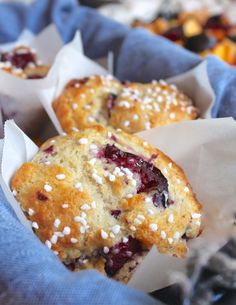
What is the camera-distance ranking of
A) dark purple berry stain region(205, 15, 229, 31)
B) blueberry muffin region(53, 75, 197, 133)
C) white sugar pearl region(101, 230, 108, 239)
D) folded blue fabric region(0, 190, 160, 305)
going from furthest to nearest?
dark purple berry stain region(205, 15, 229, 31) < blueberry muffin region(53, 75, 197, 133) < white sugar pearl region(101, 230, 108, 239) < folded blue fabric region(0, 190, 160, 305)

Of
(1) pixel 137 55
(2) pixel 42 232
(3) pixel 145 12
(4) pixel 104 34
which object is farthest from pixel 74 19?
(2) pixel 42 232

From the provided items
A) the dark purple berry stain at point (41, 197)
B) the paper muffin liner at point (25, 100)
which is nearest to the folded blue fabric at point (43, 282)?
the dark purple berry stain at point (41, 197)

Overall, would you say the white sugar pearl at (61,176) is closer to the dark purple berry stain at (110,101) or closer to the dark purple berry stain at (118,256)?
the dark purple berry stain at (118,256)

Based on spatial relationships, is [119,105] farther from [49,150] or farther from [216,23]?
[216,23]

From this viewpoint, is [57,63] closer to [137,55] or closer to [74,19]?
[137,55]

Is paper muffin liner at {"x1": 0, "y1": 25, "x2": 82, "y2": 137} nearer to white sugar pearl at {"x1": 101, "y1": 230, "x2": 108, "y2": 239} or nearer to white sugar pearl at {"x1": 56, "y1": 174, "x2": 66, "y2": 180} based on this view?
white sugar pearl at {"x1": 56, "y1": 174, "x2": 66, "y2": 180}

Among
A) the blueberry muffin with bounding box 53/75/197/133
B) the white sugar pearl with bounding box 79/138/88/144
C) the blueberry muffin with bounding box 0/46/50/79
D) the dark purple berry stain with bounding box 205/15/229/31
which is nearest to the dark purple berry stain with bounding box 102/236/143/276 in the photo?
the white sugar pearl with bounding box 79/138/88/144
